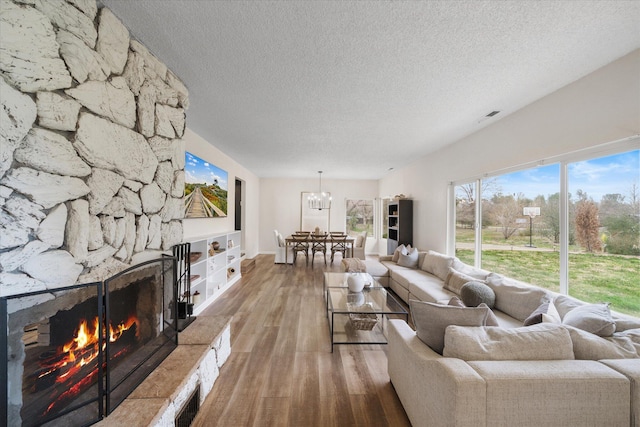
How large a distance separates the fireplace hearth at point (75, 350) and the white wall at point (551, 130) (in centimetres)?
376

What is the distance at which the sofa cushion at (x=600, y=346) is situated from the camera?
140 centimetres

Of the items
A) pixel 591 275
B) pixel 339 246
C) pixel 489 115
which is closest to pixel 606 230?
pixel 591 275

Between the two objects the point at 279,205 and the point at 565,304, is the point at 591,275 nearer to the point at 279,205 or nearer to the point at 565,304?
the point at 565,304

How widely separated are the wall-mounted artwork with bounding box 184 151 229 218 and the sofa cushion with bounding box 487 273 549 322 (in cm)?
404

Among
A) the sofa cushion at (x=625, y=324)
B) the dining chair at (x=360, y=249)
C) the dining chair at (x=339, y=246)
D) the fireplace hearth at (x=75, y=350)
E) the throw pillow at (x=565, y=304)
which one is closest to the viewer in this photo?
the fireplace hearth at (x=75, y=350)

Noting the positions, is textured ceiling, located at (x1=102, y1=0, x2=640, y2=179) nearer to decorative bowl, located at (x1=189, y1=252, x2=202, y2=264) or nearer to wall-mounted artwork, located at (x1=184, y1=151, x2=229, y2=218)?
wall-mounted artwork, located at (x1=184, y1=151, x2=229, y2=218)

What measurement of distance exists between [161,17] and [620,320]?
3760 millimetres

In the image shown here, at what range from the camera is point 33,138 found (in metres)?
1.08

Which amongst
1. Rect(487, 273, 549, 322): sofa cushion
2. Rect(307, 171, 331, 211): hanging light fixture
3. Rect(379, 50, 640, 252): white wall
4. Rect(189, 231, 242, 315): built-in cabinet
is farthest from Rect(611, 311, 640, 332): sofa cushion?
Rect(307, 171, 331, 211): hanging light fixture

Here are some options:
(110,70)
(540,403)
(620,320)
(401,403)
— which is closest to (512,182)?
(620,320)

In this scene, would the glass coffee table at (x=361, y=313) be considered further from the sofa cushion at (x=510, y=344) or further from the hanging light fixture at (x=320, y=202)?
the hanging light fixture at (x=320, y=202)

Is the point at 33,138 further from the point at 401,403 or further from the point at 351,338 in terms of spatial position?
the point at 351,338

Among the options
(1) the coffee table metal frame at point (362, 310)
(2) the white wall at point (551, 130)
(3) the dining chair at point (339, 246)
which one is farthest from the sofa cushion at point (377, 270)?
(3) the dining chair at point (339, 246)

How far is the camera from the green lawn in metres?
1.95
